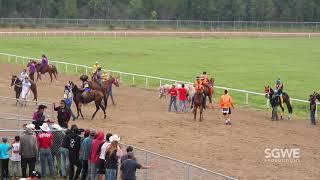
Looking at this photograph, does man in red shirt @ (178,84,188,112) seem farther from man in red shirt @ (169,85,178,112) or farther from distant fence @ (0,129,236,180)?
distant fence @ (0,129,236,180)

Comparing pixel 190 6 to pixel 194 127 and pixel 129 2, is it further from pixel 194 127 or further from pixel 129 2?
pixel 194 127

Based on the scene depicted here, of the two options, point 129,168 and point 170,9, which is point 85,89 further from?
point 170,9

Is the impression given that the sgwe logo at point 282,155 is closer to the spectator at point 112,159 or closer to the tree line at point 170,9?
the spectator at point 112,159

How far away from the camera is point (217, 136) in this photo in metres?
22.7

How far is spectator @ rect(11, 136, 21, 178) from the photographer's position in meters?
15.5

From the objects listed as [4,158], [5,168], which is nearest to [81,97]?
[5,168]

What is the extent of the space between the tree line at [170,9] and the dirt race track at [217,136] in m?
92.0

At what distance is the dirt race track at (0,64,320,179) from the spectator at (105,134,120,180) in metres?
4.26

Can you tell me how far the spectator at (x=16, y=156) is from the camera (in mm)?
15484

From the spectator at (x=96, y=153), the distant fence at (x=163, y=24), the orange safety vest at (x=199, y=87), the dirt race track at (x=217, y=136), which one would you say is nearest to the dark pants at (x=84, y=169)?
the spectator at (x=96, y=153)

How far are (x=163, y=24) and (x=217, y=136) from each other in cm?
8796

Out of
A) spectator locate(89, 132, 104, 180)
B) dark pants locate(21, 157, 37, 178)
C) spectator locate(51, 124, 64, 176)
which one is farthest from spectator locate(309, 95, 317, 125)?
dark pants locate(21, 157, 37, 178)

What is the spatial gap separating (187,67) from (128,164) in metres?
37.3

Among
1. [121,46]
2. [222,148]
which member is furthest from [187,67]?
[222,148]
